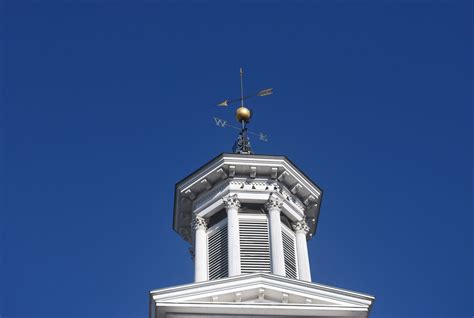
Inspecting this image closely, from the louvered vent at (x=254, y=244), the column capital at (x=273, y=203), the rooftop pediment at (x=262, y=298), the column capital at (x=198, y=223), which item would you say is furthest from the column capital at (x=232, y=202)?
the rooftop pediment at (x=262, y=298)

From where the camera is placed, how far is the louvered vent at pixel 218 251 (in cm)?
3238

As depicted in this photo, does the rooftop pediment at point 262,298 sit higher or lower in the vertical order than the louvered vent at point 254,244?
lower

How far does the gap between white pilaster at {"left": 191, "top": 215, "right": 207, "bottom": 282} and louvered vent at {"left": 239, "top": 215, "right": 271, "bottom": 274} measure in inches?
62.2

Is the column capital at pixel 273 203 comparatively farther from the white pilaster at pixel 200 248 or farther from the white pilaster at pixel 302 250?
the white pilaster at pixel 200 248

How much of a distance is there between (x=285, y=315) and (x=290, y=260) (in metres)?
5.80

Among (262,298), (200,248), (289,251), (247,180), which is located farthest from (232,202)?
(262,298)

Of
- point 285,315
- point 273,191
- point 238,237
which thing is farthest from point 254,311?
point 273,191

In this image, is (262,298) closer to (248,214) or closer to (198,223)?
(248,214)

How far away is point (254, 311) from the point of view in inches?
1083

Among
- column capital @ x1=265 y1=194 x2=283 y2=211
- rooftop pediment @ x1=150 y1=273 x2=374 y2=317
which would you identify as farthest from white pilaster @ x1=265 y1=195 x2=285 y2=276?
rooftop pediment @ x1=150 y1=273 x2=374 y2=317

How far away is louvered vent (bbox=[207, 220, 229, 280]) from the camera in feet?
106

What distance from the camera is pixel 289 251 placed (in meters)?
33.9

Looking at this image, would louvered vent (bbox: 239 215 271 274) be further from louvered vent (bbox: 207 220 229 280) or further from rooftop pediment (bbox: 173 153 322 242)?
rooftop pediment (bbox: 173 153 322 242)

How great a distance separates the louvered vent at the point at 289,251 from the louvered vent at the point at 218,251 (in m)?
2.25
